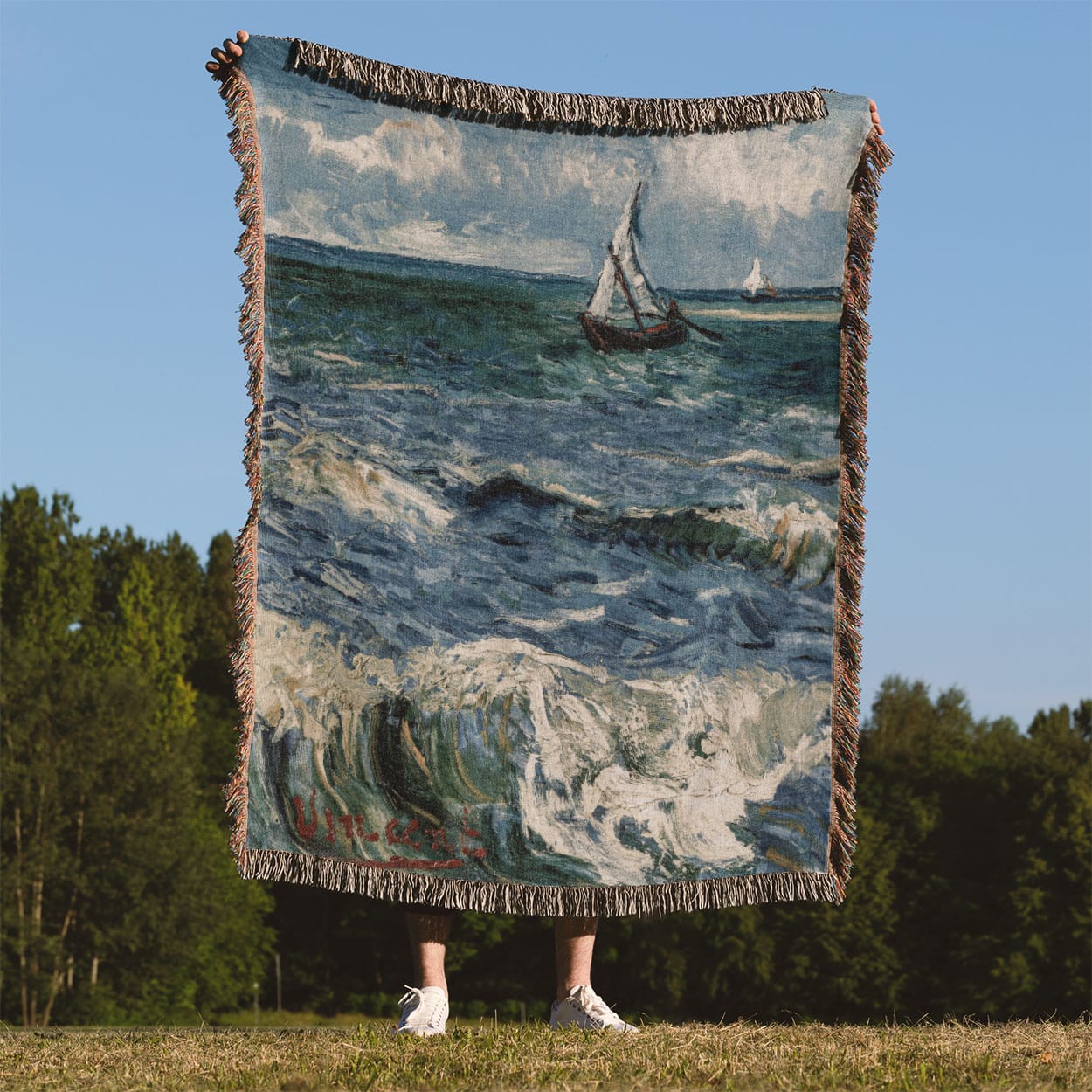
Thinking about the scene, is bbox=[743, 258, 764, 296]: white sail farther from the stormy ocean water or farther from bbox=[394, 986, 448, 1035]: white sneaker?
bbox=[394, 986, 448, 1035]: white sneaker

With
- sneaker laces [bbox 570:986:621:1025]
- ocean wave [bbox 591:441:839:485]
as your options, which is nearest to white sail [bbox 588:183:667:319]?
ocean wave [bbox 591:441:839:485]

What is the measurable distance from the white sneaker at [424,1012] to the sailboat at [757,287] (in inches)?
145

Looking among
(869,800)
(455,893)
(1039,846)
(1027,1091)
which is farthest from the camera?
(869,800)

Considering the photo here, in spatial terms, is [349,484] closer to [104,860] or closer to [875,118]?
[875,118]

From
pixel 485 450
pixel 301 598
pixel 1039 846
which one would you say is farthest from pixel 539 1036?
pixel 1039 846

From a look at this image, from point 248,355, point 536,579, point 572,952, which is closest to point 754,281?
point 536,579

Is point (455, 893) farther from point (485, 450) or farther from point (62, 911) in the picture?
point (62, 911)

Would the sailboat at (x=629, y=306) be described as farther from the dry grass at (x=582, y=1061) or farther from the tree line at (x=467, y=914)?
the tree line at (x=467, y=914)

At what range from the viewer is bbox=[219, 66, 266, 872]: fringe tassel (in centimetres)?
665

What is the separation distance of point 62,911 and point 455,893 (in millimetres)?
31552

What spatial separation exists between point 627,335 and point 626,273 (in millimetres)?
312

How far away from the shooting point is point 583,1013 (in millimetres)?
6582

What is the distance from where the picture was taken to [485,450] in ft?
22.7
